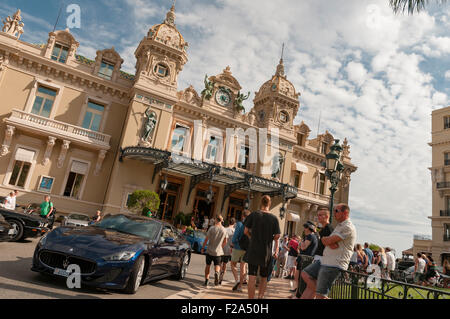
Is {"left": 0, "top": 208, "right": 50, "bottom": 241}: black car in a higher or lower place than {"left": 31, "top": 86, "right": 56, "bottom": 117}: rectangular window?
lower

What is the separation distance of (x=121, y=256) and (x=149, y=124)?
17.4 metres

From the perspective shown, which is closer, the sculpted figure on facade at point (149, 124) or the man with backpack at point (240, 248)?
the man with backpack at point (240, 248)

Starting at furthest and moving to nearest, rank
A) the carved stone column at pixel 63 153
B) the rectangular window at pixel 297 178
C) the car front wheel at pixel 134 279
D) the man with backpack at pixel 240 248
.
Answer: the rectangular window at pixel 297 178 → the carved stone column at pixel 63 153 → the man with backpack at pixel 240 248 → the car front wheel at pixel 134 279

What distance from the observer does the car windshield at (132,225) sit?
6.48m

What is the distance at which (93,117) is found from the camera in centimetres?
2222

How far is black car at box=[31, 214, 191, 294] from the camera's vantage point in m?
4.98

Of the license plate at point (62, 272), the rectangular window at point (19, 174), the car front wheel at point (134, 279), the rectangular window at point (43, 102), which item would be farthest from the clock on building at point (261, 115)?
the license plate at point (62, 272)

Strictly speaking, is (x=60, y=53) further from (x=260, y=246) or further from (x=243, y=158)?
(x=260, y=246)

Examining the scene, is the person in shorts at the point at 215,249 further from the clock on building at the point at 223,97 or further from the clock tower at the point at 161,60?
the clock on building at the point at 223,97

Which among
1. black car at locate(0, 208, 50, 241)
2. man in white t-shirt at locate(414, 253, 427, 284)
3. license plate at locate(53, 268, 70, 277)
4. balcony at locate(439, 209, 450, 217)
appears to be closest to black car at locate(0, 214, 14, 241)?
black car at locate(0, 208, 50, 241)

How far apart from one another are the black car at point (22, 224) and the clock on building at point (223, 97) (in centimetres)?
1822

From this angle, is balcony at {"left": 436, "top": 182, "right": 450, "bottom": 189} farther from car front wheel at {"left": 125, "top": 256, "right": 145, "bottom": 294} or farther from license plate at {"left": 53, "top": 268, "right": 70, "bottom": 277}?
license plate at {"left": 53, "top": 268, "right": 70, "bottom": 277}

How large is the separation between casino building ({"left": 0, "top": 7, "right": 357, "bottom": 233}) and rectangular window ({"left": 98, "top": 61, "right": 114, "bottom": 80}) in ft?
0.25
